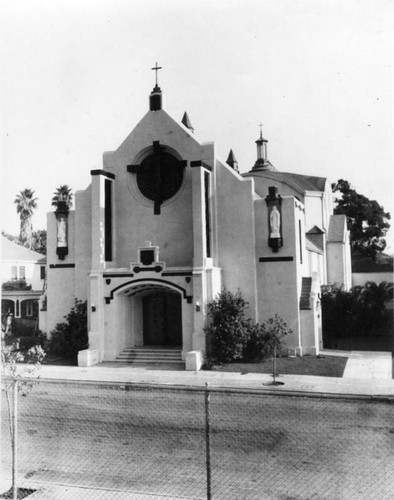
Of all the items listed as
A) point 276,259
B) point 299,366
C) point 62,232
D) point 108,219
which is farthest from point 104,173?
point 299,366

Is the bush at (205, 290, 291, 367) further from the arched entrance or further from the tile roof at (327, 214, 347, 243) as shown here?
the tile roof at (327, 214, 347, 243)

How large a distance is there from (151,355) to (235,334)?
13.4 ft

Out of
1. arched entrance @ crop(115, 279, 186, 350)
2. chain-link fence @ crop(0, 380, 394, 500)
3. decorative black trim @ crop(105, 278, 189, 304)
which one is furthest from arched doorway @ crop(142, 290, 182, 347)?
chain-link fence @ crop(0, 380, 394, 500)

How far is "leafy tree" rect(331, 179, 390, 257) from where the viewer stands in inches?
2295

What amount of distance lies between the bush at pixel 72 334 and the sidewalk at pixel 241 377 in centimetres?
192

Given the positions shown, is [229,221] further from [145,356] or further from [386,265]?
[386,265]

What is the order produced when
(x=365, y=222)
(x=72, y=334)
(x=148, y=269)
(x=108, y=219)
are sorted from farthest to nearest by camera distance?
(x=365, y=222)
(x=108, y=219)
(x=72, y=334)
(x=148, y=269)

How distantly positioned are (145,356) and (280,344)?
585cm

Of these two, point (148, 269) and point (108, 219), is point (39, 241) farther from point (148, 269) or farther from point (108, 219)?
point (148, 269)

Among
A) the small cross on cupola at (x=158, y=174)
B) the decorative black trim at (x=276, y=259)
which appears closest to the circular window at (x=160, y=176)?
the small cross on cupola at (x=158, y=174)

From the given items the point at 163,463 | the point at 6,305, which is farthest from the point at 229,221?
the point at 6,305

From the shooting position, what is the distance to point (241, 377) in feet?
59.3

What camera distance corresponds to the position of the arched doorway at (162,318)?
23781mm

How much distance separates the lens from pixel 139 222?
2370cm
